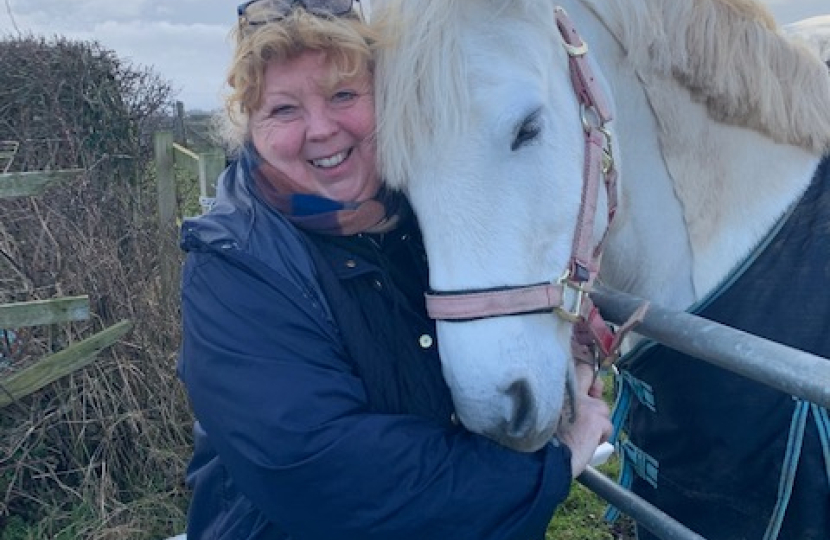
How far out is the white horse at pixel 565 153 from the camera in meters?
1.38

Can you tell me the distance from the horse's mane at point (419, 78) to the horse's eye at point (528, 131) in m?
0.11

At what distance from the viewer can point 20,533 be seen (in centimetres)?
387

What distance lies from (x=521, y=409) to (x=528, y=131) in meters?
0.52

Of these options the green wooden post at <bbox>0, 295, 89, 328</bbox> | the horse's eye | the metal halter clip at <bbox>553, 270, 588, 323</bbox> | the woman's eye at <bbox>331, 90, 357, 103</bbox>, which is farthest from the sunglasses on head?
the green wooden post at <bbox>0, 295, 89, 328</bbox>

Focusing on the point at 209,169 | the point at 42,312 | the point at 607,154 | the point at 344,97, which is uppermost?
the point at 344,97

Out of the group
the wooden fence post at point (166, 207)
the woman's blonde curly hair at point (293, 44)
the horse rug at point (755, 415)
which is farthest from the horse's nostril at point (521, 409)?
the wooden fence post at point (166, 207)

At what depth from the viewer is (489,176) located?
140 centimetres

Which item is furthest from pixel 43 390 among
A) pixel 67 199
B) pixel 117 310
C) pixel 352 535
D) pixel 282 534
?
pixel 352 535

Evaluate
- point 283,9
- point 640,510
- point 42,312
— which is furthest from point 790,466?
point 42,312

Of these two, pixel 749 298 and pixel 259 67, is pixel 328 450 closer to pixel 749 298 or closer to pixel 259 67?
pixel 259 67

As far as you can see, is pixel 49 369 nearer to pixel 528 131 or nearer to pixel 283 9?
pixel 283 9

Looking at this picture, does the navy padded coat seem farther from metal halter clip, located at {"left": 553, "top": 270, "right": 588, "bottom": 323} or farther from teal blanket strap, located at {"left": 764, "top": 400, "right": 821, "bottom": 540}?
teal blanket strap, located at {"left": 764, "top": 400, "right": 821, "bottom": 540}

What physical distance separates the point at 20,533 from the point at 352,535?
10.8 ft

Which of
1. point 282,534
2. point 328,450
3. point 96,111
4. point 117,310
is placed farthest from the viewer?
point 96,111
